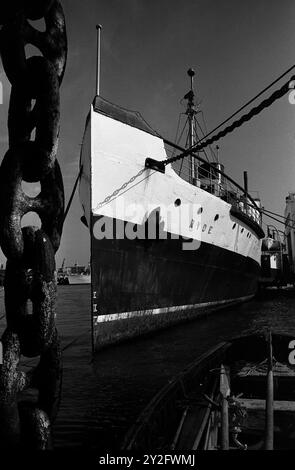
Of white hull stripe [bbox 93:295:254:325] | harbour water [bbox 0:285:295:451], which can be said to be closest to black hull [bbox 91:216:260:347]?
white hull stripe [bbox 93:295:254:325]

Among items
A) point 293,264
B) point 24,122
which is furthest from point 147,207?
point 293,264

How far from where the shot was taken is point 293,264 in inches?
1594

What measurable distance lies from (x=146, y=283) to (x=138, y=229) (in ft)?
5.69

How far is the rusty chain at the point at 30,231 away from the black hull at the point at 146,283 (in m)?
7.84

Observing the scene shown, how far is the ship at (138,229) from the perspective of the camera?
10039 millimetres

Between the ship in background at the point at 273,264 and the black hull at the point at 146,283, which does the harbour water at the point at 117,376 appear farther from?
the ship in background at the point at 273,264

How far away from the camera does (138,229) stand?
35.8 ft

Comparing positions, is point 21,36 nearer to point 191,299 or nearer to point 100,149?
point 100,149

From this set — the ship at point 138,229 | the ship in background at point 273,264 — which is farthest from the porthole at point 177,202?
the ship in background at point 273,264

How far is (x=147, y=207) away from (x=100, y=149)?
2.30 metres

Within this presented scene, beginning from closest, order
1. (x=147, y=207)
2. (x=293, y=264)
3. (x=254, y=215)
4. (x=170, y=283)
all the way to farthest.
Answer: (x=147, y=207) → (x=170, y=283) → (x=254, y=215) → (x=293, y=264)

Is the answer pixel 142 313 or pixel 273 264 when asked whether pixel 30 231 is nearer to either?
pixel 142 313

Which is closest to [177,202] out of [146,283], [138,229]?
[138,229]

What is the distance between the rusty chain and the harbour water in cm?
123
